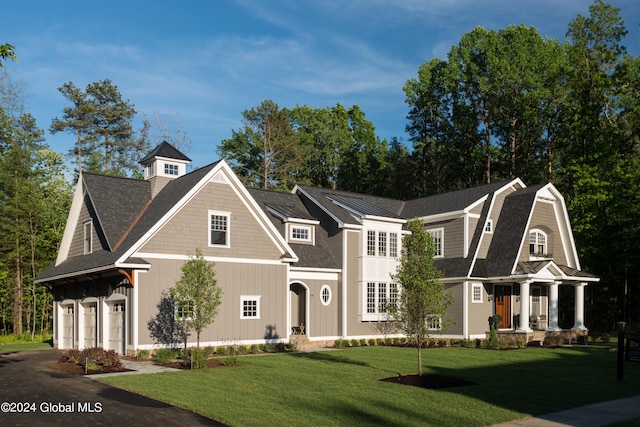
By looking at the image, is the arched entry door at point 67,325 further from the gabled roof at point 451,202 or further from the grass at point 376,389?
the gabled roof at point 451,202

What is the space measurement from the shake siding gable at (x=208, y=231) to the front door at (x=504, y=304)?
12.8 metres

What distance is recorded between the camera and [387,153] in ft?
210

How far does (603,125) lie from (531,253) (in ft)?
47.2

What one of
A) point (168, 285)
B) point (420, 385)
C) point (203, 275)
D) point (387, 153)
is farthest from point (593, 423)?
point (387, 153)

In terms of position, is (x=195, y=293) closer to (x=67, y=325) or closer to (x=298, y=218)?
(x=298, y=218)

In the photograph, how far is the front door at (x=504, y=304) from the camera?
31.8 meters

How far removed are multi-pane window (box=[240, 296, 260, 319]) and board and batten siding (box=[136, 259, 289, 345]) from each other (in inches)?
5.2

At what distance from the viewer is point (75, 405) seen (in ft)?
41.9

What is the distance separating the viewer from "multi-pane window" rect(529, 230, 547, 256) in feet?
107

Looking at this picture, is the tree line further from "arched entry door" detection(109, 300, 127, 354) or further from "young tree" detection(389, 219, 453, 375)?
"young tree" detection(389, 219, 453, 375)

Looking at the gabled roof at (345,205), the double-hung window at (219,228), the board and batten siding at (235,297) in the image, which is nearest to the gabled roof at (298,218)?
the gabled roof at (345,205)

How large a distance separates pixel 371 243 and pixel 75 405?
19.3 meters

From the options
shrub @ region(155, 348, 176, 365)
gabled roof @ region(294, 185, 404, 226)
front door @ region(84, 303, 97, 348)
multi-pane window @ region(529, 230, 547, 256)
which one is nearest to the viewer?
shrub @ region(155, 348, 176, 365)

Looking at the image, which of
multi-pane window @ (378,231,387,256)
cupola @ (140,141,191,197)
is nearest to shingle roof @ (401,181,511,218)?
multi-pane window @ (378,231,387,256)
